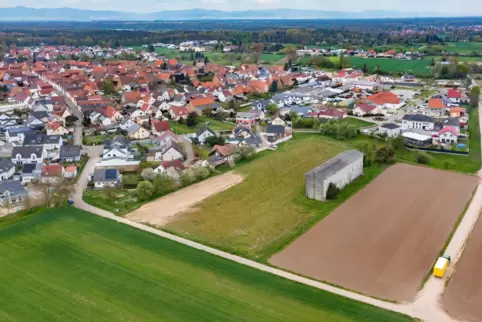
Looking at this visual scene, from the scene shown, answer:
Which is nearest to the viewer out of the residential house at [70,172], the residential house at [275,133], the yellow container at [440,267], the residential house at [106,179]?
the yellow container at [440,267]

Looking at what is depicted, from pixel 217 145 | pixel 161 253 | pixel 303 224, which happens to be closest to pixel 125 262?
pixel 161 253

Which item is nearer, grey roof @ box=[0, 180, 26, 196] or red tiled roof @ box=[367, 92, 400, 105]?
grey roof @ box=[0, 180, 26, 196]

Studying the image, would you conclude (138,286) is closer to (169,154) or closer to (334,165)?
(334,165)

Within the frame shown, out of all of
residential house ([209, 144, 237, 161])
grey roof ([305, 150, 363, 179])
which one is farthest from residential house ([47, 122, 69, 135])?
grey roof ([305, 150, 363, 179])

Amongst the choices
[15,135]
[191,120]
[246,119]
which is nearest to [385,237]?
[246,119]

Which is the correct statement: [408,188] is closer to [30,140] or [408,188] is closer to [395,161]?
[395,161]

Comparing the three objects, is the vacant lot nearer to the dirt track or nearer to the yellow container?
the yellow container

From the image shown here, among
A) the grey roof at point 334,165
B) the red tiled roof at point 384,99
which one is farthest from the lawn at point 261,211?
the red tiled roof at point 384,99

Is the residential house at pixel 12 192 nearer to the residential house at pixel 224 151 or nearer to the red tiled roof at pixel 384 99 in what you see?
the residential house at pixel 224 151
